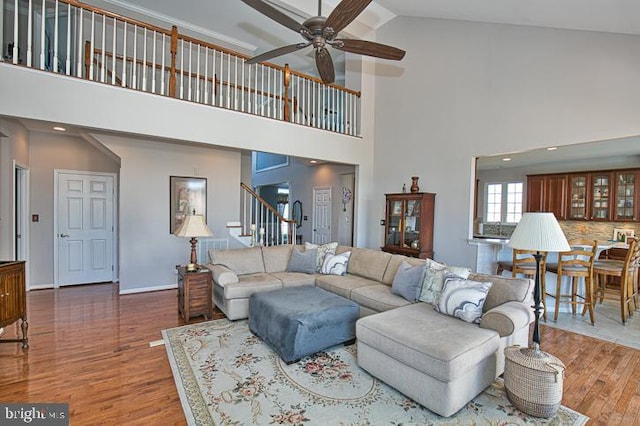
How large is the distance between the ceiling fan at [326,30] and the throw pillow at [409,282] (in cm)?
233

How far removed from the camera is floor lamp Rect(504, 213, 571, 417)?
2143mm

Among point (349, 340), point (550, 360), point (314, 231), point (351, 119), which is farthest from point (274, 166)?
point (550, 360)

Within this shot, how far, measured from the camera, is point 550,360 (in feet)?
7.32

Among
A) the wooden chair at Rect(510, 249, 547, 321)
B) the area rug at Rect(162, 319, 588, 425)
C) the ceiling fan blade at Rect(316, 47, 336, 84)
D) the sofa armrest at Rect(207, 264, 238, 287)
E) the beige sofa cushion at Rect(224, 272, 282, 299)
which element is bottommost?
the area rug at Rect(162, 319, 588, 425)

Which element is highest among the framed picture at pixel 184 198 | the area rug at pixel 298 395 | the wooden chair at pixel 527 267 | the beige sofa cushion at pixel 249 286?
the framed picture at pixel 184 198

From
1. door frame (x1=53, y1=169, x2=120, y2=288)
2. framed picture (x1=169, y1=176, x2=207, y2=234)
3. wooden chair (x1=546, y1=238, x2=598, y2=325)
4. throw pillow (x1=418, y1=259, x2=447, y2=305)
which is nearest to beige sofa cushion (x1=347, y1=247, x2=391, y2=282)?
throw pillow (x1=418, y1=259, x2=447, y2=305)

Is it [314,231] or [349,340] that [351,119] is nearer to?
[314,231]

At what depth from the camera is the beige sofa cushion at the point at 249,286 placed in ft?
12.6

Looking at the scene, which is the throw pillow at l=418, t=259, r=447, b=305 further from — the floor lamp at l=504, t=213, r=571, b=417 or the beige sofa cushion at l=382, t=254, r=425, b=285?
the floor lamp at l=504, t=213, r=571, b=417

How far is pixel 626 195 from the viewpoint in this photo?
237 inches

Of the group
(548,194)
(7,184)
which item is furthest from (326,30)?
(548,194)

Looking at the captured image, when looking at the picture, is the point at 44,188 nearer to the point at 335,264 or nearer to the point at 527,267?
the point at 335,264

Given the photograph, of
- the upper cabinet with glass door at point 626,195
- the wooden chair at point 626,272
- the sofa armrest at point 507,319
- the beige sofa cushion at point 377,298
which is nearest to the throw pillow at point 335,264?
the beige sofa cushion at point 377,298

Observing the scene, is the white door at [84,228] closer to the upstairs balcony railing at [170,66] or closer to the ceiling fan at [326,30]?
the upstairs balcony railing at [170,66]
